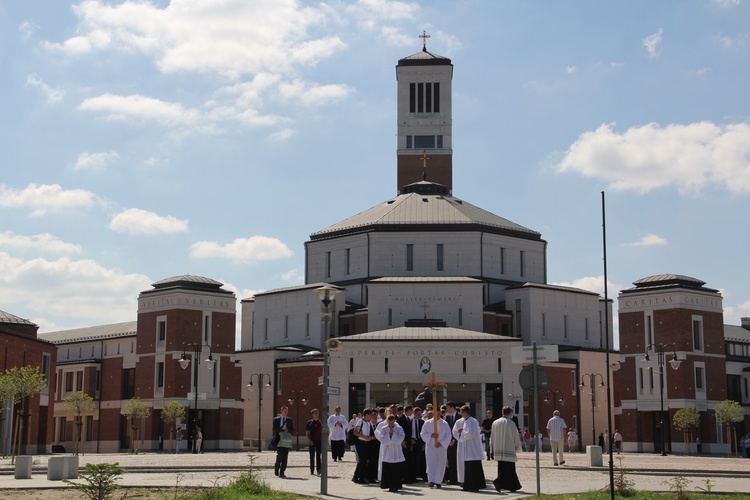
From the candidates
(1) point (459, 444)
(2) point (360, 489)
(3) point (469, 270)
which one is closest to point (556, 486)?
(1) point (459, 444)

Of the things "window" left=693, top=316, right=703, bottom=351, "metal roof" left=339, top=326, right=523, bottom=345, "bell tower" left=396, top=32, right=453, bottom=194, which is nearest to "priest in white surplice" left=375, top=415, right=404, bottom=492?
"metal roof" left=339, top=326, right=523, bottom=345

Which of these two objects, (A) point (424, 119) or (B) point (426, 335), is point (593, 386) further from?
(A) point (424, 119)

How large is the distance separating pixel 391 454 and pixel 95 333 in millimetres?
75140

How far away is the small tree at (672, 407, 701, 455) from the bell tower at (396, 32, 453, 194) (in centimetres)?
3841

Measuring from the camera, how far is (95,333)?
9681cm

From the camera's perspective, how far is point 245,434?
8219 centimetres

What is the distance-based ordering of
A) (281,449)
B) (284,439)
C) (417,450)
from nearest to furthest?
(417,450), (284,439), (281,449)

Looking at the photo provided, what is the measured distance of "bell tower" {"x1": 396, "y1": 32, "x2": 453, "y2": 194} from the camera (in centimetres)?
10319

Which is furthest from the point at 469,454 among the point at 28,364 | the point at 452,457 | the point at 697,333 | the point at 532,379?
the point at 697,333

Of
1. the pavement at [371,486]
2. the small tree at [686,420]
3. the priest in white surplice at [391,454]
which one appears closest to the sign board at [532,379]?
the pavement at [371,486]

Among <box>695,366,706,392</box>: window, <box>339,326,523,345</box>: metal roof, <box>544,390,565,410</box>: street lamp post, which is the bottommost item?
<box>544,390,565,410</box>: street lamp post

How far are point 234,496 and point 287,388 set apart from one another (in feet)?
Result: 192

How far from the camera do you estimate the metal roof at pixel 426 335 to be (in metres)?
74.2

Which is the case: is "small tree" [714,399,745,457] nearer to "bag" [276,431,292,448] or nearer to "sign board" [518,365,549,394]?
"bag" [276,431,292,448]
